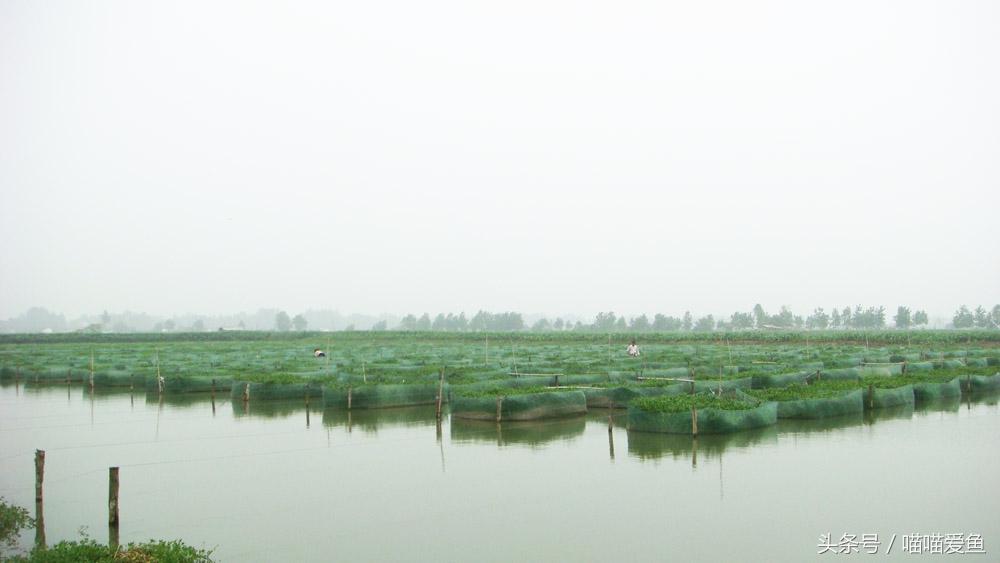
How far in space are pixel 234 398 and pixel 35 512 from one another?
40.4ft

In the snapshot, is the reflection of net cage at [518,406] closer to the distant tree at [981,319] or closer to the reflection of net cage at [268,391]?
the reflection of net cage at [268,391]

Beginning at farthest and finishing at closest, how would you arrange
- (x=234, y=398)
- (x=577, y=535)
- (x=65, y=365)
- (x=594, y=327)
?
(x=594, y=327), (x=65, y=365), (x=234, y=398), (x=577, y=535)

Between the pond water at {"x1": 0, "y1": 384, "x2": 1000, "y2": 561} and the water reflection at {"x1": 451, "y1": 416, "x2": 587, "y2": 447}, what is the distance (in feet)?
0.29

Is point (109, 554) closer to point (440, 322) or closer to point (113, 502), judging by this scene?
point (113, 502)

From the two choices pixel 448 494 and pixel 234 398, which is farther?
pixel 234 398

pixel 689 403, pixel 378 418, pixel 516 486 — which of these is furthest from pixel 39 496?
pixel 689 403

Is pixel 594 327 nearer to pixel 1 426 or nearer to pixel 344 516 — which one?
pixel 1 426

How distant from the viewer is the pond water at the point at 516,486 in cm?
916

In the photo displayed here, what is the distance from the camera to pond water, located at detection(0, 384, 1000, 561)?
9164 mm

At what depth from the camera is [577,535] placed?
Answer: 9.32 m

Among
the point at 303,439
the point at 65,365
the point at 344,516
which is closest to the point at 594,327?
the point at 65,365

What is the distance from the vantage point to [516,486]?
461 inches

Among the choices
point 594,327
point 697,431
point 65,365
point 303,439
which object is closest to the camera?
point 697,431

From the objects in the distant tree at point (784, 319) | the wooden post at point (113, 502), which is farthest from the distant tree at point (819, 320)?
the wooden post at point (113, 502)
